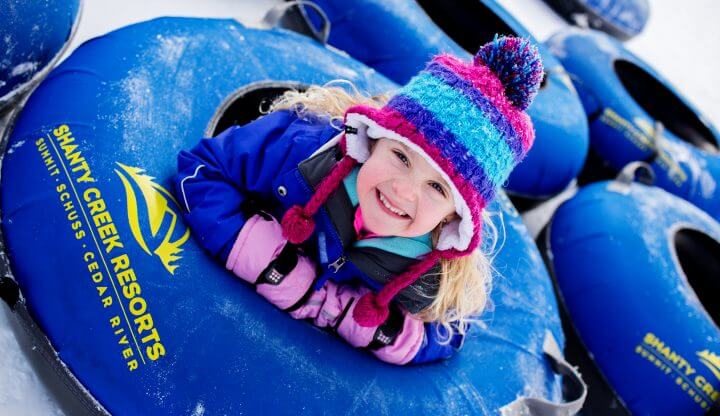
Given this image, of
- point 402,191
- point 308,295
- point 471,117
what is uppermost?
point 471,117

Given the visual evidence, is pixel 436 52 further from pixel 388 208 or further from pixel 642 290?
pixel 388 208

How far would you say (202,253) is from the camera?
38.5 inches

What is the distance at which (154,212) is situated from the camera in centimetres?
96

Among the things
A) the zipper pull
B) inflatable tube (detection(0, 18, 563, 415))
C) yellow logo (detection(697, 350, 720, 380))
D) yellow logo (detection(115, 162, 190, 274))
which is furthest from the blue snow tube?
yellow logo (detection(697, 350, 720, 380))

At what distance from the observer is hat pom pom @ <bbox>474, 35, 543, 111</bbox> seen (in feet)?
2.61

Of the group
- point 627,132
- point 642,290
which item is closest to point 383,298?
point 642,290

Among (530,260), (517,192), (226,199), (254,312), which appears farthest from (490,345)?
(517,192)

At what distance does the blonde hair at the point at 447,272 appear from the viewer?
104 cm

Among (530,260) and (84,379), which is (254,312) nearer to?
(84,379)

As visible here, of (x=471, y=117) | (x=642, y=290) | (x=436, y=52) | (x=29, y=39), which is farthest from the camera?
(x=436, y=52)

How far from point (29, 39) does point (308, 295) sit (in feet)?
2.58

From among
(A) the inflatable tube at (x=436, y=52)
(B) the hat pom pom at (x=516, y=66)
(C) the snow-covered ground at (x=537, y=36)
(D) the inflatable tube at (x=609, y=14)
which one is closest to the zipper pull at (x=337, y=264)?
(B) the hat pom pom at (x=516, y=66)

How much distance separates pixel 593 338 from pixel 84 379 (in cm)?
145

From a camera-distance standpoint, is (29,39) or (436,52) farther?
(436,52)
